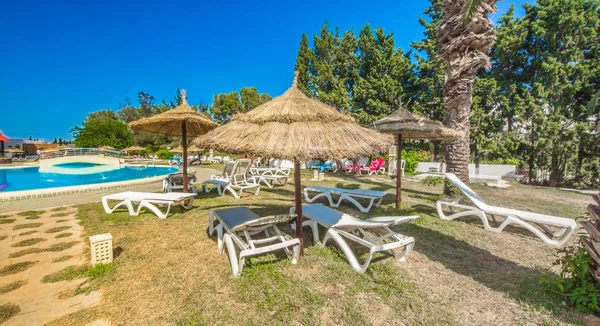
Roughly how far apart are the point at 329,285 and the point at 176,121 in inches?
260

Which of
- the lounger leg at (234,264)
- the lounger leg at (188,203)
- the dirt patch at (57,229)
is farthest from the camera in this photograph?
the lounger leg at (188,203)

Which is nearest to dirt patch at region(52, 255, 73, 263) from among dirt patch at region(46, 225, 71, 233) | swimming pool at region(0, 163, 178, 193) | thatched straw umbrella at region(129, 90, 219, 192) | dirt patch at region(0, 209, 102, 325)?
dirt patch at region(0, 209, 102, 325)

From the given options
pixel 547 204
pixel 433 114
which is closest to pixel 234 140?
pixel 547 204

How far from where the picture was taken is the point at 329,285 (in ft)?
10.2

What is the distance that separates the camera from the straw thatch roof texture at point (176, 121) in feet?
23.3

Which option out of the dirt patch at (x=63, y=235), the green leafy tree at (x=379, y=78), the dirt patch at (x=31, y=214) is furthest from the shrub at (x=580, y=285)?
the green leafy tree at (x=379, y=78)

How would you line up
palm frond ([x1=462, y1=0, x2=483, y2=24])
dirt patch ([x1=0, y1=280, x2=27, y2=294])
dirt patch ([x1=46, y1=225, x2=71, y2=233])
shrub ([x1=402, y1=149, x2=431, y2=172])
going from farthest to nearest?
shrub ([x1=402, y1=149, x2=431, y2=172])
palm frond ([x1=462, y1=0, x2=483, y2=24])
dirt patch ([x1=46, y1=225, x2=71, y2=233])
dirt patch ([x1=0, y1=280, x2=27, y2=294])

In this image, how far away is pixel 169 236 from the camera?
4.73m

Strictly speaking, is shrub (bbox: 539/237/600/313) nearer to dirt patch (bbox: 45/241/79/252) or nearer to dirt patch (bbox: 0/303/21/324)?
dirt patch (bbox: 0/303/21/324)

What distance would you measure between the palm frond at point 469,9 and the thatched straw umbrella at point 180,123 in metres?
7.63

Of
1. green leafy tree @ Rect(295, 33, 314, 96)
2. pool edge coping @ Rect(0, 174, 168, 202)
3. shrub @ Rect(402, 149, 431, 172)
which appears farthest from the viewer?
green leafy tree @ Rect(295, 33, 314, 96)

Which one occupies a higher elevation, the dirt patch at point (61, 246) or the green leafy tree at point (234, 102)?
the green leafy tree at point (234, 102)

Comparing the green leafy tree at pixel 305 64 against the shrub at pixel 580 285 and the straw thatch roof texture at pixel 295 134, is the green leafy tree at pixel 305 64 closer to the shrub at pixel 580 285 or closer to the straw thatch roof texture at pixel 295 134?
the straw thatch roof texture at pixel 295 134

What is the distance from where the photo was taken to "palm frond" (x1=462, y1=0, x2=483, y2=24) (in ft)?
21.4
